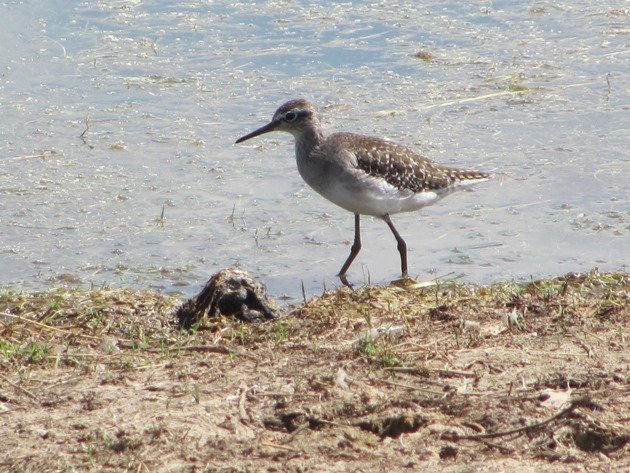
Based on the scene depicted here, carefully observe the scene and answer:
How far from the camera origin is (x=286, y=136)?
11.1m

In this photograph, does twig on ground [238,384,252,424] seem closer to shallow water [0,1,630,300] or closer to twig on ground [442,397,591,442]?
twig on ground [442,397,591,442]

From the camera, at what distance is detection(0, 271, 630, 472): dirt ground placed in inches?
177

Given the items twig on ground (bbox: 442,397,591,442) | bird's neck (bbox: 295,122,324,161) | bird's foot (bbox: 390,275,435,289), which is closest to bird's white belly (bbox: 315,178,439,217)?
bird's neck (bbox: 295,122,324,161)

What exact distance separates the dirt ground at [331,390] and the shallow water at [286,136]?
2.20 metres

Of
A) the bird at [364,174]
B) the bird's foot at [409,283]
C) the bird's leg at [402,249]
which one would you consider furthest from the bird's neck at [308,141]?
the bird's foot at [409,283]

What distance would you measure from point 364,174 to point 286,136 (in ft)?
8.31

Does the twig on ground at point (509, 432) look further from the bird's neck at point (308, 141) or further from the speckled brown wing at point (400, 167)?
the bird's neck at point (308, 141)

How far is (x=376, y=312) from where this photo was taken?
662 cm

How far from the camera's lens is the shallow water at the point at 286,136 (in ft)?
29.3

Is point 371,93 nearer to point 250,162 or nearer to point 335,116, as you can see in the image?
point 335,116

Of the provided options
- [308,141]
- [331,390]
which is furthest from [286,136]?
[331,390]

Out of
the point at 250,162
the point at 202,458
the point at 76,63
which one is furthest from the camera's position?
the point at 76,63

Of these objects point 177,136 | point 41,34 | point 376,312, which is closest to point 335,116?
point 177,136

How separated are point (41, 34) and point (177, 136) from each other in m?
2.91
